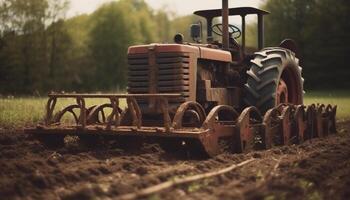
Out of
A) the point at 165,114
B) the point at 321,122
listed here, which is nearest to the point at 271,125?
the point at 321,122

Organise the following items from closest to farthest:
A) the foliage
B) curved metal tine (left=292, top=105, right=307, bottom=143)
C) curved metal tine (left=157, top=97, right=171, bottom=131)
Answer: curved metal tine (left=157, top=97, right=171, bottom=131) → curved metal tine (left=292, top=105, right=307, bottom=143) → the foliage

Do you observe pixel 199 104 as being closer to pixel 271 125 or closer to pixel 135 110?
pixel 135 110

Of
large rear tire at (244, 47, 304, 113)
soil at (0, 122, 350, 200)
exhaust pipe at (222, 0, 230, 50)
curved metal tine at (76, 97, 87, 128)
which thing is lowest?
soil at (0, 122, 350, 200)

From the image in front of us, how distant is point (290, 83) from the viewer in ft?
38.3

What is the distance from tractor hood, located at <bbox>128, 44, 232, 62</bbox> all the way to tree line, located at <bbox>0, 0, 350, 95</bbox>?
31249mm

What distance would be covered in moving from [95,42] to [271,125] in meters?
44.2

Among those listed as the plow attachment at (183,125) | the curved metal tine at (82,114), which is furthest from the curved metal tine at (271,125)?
the curved metal tine at (82,114)

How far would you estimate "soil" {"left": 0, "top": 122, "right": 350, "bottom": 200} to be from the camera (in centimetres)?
515

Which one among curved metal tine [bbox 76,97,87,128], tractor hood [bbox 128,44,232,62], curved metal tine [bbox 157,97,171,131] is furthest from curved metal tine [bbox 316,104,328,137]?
curved metal tine [bbox 76,97,87,128]

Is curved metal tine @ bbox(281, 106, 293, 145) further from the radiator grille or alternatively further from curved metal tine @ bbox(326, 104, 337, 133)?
curved metal tine @ bbox(326, 104, 337, 133)

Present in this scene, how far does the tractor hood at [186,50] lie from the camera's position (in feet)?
26.9

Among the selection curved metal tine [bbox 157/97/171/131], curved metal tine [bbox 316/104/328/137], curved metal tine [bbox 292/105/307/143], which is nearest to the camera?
curved metal tine [bbox 157/97/171/131]

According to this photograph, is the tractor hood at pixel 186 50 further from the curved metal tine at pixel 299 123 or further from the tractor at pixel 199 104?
the curved metal tine at pixel 299 123

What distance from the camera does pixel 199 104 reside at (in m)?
8.12
